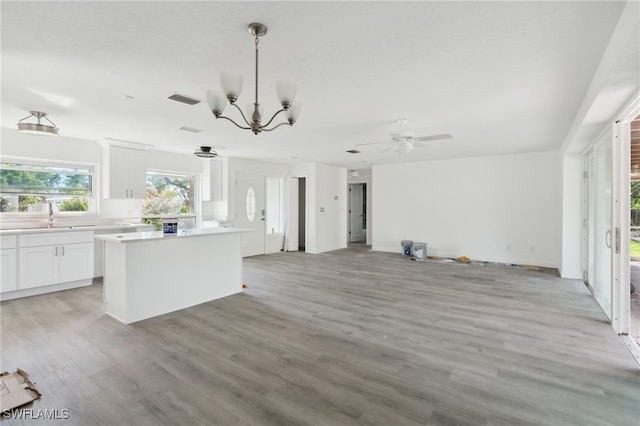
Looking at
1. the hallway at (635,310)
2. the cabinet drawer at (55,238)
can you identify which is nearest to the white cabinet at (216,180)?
the cabinet drawer at (55,238)

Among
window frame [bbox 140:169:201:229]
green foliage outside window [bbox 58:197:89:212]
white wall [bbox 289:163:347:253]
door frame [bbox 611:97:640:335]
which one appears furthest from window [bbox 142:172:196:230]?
door frame [bbox 611:97:640:335]

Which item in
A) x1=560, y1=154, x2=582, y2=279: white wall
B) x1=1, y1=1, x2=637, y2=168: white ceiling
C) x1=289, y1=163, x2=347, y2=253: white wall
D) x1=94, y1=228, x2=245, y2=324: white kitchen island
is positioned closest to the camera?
x1=1, y1=1, x2=637, y2=168: white ceiling

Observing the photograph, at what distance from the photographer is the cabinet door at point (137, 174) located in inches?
234

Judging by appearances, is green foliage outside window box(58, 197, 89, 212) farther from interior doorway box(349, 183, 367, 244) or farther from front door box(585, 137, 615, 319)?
front door box(585, 137, 615, 319)

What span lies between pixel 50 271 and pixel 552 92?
7.00 meters

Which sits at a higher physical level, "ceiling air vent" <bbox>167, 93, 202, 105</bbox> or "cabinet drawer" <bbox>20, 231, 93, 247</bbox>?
"ceiling air vent" <bbox>167, 93, 202, 105</bbox>

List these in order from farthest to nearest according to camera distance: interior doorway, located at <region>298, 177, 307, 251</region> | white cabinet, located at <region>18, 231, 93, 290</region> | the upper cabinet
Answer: interior doorway, located at <region>298, 177, 307, 251</region>, the upper cabinet, white cabinet, located at <region>18, 231, 93, 290</region>

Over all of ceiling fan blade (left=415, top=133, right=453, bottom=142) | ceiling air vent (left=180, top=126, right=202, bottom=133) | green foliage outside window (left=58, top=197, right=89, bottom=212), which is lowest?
green foliage outside window (left=58, top=197, right=89, bottom=212)

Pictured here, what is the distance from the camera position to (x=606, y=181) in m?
3.73

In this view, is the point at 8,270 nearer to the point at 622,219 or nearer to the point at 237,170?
the point at 237,170

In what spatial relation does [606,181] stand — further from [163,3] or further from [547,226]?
[163,3]

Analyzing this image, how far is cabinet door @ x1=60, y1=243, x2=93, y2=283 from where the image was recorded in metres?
4.86

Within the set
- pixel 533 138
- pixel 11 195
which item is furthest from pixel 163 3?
pixel 533 138

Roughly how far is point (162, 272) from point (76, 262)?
231cm
